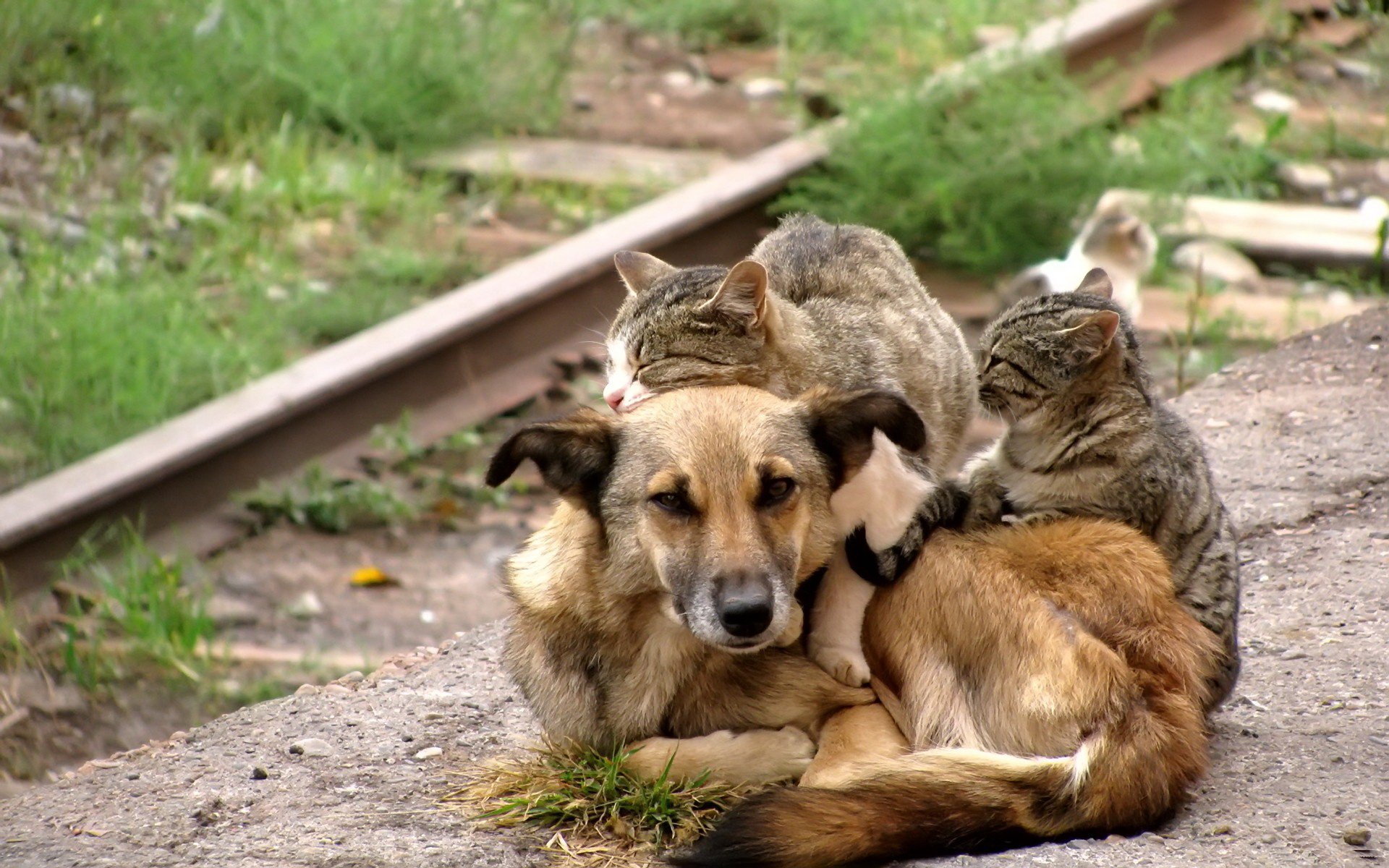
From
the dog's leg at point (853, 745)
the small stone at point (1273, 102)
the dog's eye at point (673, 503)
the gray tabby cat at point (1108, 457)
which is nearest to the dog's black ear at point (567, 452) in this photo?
the dog's eye at point (673, 503)

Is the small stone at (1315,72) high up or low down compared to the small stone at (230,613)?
down

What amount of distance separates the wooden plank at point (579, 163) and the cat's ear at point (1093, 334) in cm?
500

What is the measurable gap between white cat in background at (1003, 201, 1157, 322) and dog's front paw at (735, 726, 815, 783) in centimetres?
386

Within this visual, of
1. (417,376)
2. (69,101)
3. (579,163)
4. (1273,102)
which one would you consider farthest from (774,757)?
(1273,102)

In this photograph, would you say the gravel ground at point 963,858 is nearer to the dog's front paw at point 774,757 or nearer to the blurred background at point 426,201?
the dog's front paw at point 774,757

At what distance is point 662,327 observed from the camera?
4.82 meters

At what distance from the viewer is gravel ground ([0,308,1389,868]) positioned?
12.5 ft

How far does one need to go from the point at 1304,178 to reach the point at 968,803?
6.63m

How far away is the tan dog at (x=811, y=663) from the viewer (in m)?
3.65

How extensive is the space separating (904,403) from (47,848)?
234 cm

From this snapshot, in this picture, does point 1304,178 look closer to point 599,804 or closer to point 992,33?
point 992,33

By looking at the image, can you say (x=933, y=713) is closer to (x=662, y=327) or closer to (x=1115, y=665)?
(x=1115, y=665)

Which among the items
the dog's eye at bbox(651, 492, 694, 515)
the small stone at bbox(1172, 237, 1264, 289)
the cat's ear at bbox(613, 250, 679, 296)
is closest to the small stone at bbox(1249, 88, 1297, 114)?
the small stone at bbox(1172, 237, 1264, 289)

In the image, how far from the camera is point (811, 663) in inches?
162
